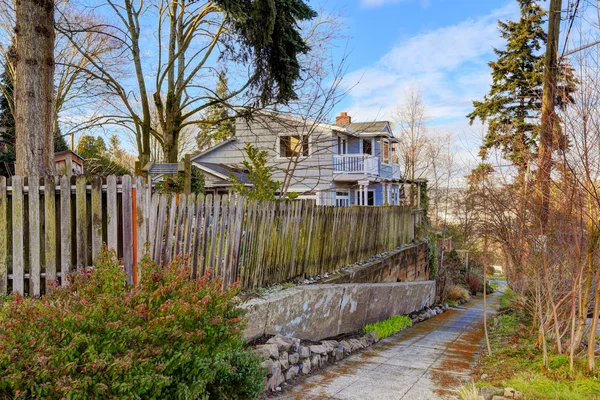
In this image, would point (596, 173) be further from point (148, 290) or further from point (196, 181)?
point (196, 181)

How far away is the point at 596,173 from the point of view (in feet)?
16.0

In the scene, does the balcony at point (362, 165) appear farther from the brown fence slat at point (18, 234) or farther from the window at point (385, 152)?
the brown fence slat at point (18, 234)

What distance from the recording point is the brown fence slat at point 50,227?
519 centimetres

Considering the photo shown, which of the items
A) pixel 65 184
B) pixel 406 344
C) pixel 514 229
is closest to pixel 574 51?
pixel 514 229

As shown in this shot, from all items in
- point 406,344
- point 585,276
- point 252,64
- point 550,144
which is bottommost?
point 406,344

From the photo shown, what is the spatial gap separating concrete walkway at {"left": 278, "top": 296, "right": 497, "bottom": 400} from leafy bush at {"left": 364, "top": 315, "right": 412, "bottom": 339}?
224 millimetres

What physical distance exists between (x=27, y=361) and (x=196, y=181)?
45.2 ft

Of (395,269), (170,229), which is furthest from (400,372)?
(395,269)

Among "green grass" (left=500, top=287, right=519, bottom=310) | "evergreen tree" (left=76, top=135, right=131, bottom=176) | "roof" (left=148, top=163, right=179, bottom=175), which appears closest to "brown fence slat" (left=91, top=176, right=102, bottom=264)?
"evergreen tree" (left=76, top=135, right=131, bottom=176)

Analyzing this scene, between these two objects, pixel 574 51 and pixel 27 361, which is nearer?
pixel 27 361

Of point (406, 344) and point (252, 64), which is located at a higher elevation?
point (252, 64)

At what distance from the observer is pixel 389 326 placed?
8.89 m

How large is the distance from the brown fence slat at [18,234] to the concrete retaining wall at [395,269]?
4.61m

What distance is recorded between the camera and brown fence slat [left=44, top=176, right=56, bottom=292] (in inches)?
204
